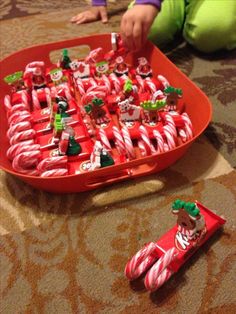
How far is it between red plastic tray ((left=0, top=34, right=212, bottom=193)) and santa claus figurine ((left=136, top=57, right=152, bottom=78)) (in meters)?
0.03

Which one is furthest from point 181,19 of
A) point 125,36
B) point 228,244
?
point 228,244

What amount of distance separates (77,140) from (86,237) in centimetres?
21

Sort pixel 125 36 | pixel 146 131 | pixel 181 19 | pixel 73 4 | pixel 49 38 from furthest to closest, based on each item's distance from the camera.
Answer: pixel 73 4 < pixel 49 38 < pixel 181 19 < pixel 125 36 < pixel 146 131

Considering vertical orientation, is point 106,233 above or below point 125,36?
below

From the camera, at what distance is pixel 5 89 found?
875 millimetres

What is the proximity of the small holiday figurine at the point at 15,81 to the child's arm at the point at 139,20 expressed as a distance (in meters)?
0.27

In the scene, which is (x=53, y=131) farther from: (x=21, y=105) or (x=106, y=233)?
(x=106, y=233)

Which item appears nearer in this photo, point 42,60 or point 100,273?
point 100,273

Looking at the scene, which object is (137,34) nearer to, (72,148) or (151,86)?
(151,86)

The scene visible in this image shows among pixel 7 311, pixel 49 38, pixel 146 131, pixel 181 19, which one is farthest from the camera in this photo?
pixel 49 38

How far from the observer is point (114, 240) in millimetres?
594

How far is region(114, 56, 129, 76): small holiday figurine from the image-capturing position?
890 millimetres

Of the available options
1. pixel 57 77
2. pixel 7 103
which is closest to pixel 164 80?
pixel 57 77

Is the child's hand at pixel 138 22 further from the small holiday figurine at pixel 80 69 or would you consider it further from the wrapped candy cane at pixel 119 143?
the wrapped candy cane at pixel 119 143
